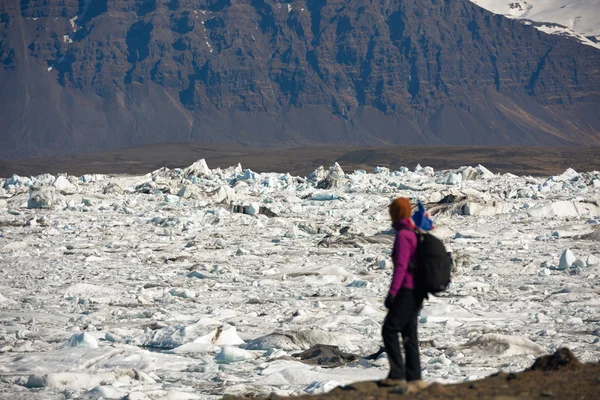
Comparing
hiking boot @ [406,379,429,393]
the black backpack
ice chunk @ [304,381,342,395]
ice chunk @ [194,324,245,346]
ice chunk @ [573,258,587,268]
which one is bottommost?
ice chunk @ [573,258,587,268]

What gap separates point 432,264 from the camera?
6.76m

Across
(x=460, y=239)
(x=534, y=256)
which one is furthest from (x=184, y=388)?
(x=460, y=239)

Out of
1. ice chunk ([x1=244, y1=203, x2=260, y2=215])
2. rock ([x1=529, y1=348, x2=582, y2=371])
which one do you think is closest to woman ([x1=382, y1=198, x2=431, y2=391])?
rock ([x1=529, y1=348, x2=582, y2=371])

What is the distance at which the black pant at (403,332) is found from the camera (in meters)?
6.89

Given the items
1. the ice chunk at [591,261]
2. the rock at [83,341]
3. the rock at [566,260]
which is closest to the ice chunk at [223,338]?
the rock at [83,341]

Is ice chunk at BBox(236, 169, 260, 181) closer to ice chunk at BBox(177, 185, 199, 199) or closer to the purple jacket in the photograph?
ice chunk at BBox(177, 185, 199, 199)

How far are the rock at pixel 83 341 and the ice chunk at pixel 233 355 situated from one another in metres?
1.50

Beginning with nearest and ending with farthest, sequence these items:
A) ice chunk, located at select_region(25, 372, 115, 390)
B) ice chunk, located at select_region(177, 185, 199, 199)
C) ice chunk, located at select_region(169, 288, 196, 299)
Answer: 1. ice chunk, located at select_region(25, 372, 115, 390)
2. ice chunk, located at select_region(169, 288, 196, 299)
3. ice chunk, located at select_region(177, 185, 199, 199)

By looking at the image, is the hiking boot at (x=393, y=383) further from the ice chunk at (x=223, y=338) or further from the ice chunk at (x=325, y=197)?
the ice chunk at (x=325, y=197)

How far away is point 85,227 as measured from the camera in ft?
83.6

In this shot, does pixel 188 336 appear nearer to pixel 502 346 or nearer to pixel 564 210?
pixel 502 346

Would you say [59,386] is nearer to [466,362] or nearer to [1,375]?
[1,375]

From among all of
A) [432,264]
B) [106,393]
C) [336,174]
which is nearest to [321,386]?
[106,393]

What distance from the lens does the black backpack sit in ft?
22.2
